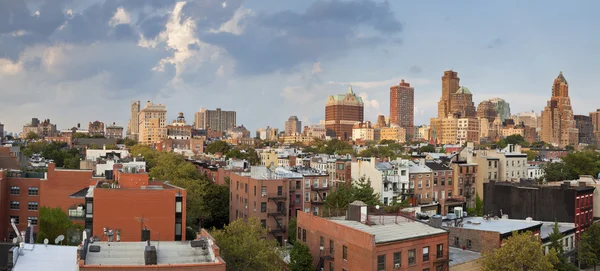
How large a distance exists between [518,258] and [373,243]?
12286 mm

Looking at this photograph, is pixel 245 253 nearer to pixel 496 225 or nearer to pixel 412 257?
pixel 412 257

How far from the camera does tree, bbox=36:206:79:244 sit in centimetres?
5794

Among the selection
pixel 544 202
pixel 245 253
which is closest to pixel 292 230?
pixel 245 253

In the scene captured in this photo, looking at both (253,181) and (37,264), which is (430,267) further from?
(253,181)

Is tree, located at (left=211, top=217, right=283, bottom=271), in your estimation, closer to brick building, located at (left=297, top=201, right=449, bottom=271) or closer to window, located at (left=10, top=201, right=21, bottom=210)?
brick building, located at (left=297, top=201, right=449, bottom=271)

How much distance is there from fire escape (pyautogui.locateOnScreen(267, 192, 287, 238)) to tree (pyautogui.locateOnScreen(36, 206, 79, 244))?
24.8m

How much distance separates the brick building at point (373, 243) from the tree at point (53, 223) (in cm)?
2784

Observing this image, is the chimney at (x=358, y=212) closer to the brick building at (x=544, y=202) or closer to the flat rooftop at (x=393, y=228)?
the flat rooftop at (x=393, y=228)

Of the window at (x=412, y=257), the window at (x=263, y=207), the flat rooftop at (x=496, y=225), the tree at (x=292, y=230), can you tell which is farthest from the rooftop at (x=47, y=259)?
the window at (x=263, y=207)

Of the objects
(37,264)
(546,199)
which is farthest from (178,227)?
(546,199)

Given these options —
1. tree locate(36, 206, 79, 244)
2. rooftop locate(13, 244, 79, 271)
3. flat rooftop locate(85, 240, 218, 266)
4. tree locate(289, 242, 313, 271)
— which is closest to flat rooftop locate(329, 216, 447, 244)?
tree locate(289, 242, 313, 271)

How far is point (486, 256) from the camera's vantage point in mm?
42531

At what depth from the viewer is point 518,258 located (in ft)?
136

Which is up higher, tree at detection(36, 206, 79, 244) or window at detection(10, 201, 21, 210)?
window at detection(10, 201, 21, 210)
